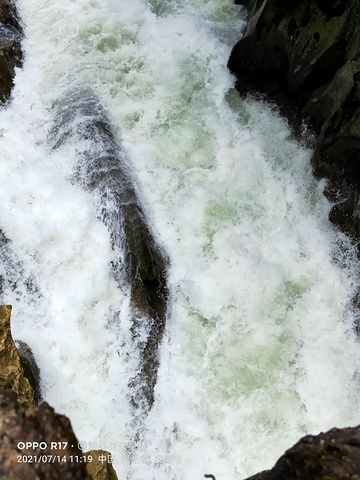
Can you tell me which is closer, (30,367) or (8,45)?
(30,367)

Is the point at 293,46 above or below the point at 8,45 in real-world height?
below

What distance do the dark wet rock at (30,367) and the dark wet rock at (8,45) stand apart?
4501 millimetres

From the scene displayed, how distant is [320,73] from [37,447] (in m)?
6.75

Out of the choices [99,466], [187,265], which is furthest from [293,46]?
[99,466]

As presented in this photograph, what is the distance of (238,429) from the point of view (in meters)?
5.06

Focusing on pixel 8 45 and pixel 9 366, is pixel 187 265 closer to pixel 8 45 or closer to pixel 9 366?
pixel 9 366

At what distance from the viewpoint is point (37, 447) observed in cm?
244

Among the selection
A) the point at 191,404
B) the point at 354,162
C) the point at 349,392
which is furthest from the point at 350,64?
the point at 191,404

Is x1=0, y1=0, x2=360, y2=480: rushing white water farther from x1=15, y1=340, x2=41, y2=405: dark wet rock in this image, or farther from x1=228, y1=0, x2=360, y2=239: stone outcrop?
x1=228, y1=0, x2=360, y2=239: stone outcrop

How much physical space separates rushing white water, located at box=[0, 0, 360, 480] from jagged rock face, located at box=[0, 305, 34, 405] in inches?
46.8

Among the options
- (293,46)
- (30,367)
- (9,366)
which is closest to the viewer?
(9,366)

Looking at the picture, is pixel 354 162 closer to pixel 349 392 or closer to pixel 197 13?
pixel 349 392

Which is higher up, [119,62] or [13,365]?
[119,62]

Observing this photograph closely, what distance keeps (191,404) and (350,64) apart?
222 inches
